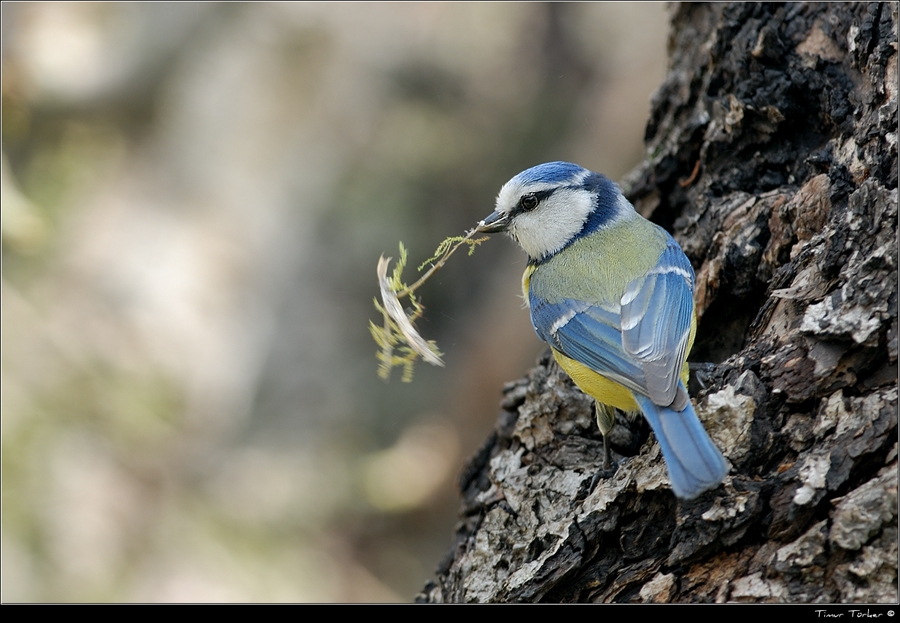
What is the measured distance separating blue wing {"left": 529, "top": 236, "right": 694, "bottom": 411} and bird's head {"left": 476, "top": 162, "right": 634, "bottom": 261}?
27 centimetres

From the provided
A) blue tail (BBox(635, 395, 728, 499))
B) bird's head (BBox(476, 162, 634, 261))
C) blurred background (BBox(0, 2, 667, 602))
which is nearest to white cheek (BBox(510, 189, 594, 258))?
bird's head (BBox(476, 162, 634, 261))

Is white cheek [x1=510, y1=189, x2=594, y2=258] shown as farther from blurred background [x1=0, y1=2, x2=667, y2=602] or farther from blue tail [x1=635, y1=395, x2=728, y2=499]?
blurred background [x1=0, y1=2, x2=667, y2=602]

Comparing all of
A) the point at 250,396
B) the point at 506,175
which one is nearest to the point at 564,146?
the point at 506,175

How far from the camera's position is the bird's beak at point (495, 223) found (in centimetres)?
228

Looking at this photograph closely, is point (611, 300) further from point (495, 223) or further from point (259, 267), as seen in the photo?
point (259, 267)

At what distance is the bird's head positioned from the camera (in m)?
2.27

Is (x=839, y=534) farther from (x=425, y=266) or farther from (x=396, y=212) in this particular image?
(x=396, y=212)

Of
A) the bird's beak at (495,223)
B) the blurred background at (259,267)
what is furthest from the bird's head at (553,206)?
the blurred background at (259,267)

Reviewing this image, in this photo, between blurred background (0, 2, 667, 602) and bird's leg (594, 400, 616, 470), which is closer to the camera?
bird's leg (594, 400, 616, 470)

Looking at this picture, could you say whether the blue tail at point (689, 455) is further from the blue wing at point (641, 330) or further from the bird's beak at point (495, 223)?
the bird's beak at point (495, 223)

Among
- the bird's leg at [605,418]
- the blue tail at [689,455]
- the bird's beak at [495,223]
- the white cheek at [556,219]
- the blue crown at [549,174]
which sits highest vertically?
the blue crown at [549,174]

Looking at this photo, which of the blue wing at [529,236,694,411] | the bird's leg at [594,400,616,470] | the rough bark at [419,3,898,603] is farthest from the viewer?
the bird's leg at [594,400,616,470]

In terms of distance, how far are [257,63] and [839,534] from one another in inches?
155

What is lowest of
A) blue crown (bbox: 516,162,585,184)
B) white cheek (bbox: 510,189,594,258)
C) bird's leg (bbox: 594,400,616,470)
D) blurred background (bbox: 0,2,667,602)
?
bird's leg (bbox: 594,400,616,470)
